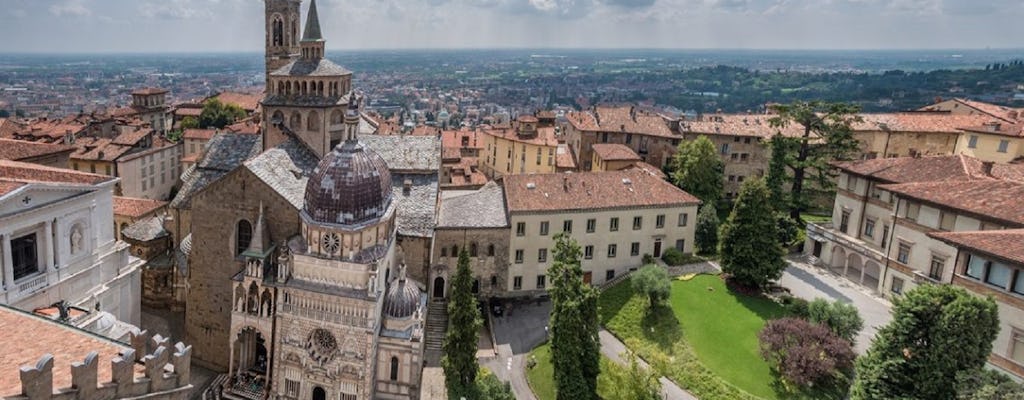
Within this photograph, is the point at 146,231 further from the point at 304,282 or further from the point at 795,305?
the point at 795,305

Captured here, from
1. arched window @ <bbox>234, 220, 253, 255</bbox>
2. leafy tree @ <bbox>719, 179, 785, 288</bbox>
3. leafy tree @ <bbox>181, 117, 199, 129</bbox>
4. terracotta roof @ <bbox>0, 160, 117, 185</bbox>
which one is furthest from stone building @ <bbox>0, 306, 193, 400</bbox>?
leafy tree @ <bbox>181, 117, 199, 129</bbox>

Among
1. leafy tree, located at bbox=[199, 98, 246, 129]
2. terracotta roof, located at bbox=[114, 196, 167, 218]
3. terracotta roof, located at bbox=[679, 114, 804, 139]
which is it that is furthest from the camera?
leafy tree, located at bbox=[199, 98, 246, 129]

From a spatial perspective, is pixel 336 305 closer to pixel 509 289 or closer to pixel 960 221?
pixel 509 289

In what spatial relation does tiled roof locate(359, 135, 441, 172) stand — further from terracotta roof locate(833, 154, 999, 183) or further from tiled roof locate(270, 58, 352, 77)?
terracotta roof locate(833, 154, 999, 183)

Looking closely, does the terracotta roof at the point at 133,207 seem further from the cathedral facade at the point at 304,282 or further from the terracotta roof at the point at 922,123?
the terracotta roof at the point at 922,123

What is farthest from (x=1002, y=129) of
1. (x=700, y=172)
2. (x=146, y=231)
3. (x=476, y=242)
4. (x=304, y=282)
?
(x=146, y=231)
